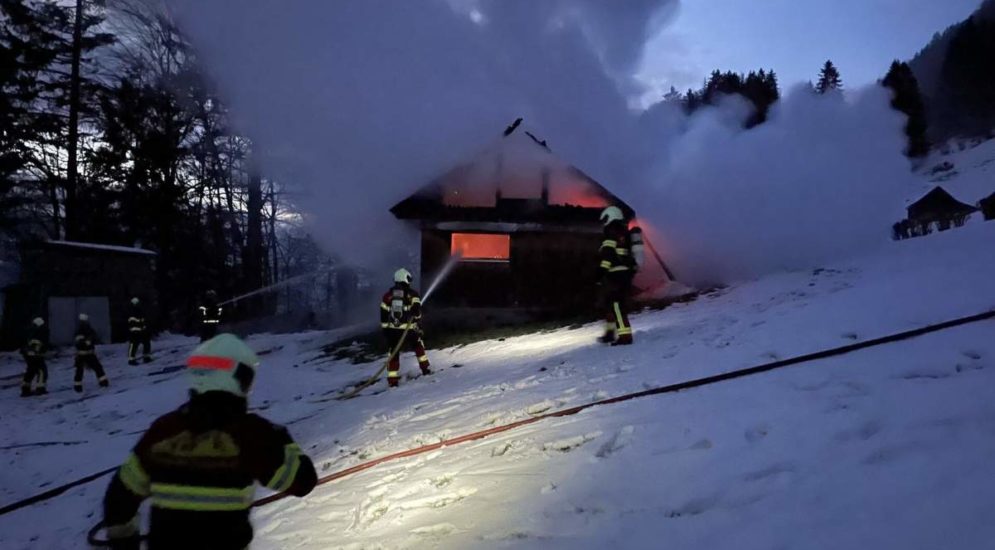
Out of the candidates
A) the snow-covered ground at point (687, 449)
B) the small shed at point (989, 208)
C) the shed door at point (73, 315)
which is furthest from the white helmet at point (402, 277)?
the small shed at point (989, 208)

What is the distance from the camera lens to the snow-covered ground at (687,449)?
10.8ft

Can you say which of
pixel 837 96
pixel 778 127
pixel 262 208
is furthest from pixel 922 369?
pixel 262 208

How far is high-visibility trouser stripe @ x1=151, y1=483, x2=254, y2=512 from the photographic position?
246 centimetres

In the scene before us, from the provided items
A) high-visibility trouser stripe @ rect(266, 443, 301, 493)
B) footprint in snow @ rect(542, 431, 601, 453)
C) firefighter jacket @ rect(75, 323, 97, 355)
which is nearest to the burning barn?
firefighter jacket @ rect(75, 323, 97, 355)

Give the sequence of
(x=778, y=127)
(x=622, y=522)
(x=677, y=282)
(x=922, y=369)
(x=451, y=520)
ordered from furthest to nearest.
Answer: (x=778, y=127)
(x=677, y=282)
(x=922, y=369)
(x=451, y=520)
(x=622, y=522)

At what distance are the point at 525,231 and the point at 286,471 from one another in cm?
1584

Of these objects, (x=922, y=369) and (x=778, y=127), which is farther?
(x=778, y=127)

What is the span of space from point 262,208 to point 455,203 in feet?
57.6

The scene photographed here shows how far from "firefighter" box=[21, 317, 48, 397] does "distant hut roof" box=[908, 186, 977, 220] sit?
154 ft

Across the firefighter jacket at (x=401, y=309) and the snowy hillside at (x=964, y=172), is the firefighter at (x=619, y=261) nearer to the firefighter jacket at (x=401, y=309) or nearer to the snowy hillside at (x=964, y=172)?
the firefighter jacket at (x=401, y=309)

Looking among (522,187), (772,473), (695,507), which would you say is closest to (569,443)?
(695,507)

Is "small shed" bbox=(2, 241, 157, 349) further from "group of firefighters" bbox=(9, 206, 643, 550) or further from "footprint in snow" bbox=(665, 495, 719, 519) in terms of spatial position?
"footprint in snow" bbox=(665, 495, 719, 519)

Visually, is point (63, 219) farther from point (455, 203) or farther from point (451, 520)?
point (451, 520)

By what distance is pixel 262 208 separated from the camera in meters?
31.9
